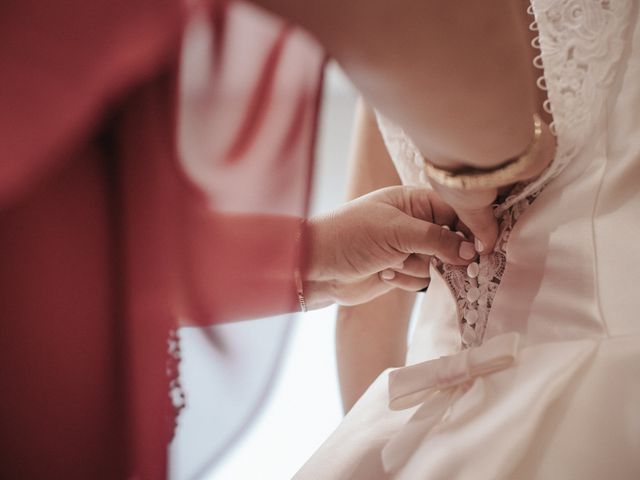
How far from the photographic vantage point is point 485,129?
1.31 ft

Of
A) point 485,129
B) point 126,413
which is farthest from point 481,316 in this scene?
point 126,413

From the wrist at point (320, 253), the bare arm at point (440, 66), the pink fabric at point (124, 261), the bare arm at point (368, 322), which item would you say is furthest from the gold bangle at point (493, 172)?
the bare arm at point (368, 322)

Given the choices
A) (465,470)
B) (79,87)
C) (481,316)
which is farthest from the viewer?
(481,316)

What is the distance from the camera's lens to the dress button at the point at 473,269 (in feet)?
1.90

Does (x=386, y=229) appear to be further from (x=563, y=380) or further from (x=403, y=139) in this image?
(x=563, y=380)

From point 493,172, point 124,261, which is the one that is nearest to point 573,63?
point 493,172

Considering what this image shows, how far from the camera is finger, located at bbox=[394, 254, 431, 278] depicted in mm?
696

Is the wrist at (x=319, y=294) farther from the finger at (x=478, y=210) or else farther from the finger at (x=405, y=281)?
the finger at (x=478, y=210)

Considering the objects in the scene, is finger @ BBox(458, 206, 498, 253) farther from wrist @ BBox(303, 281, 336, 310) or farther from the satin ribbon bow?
wrist @ BBox(303, 281, 336, 310)

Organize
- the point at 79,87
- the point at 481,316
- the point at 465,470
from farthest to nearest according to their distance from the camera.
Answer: the point at 481,316 < the point at 465,470 < the point at 79,87

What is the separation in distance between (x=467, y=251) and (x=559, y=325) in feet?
0.43

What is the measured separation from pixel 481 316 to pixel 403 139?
0.19m

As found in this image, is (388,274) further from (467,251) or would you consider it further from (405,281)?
(467,251)

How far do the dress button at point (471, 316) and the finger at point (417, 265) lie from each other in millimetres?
117
